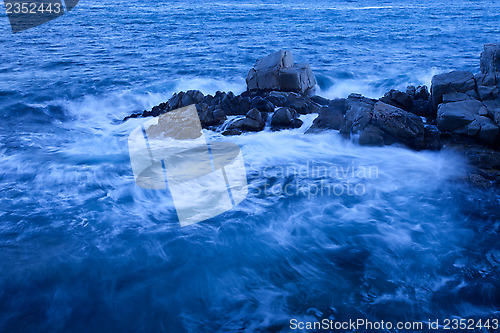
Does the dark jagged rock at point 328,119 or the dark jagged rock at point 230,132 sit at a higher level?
the dark jagged rock at point 328,119

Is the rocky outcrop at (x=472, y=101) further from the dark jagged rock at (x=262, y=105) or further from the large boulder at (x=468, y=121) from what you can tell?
the dark jagged rock at (x=262, y=105)

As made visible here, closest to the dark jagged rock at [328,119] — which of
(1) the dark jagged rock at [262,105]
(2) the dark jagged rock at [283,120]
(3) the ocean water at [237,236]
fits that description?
(3) the ocean water at [237,236]

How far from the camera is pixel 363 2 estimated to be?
37.5 metres

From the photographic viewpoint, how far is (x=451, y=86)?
27.2ft

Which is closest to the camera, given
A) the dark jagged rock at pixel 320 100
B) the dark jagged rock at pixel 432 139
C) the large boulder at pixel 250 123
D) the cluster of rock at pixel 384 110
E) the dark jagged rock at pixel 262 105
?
the cluster of rock at pixel 384 110

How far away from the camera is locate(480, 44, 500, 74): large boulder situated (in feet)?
28.4

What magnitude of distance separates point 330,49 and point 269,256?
48.6 ft

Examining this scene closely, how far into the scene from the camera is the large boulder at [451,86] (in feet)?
26.9

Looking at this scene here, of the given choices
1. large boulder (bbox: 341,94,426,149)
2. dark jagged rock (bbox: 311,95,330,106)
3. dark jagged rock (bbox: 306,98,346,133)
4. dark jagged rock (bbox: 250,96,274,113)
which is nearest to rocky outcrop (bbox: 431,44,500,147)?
large boulder (bbox: 341,94,426,149)

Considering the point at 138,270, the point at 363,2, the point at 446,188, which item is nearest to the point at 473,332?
the point at 446,188

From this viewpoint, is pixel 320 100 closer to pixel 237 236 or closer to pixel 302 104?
pixel 302 104

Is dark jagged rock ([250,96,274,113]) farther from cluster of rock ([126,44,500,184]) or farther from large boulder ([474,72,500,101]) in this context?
large boulder ([474,72,500,101])

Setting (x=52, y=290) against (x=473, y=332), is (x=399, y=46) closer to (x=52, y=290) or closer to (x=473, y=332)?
(x=473, y=332)

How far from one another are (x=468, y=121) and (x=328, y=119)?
9.60 feet
